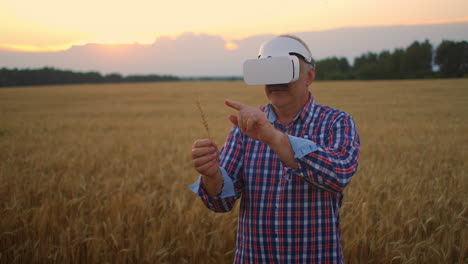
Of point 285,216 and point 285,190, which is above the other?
point 285,190

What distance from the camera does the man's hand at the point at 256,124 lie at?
999 mm

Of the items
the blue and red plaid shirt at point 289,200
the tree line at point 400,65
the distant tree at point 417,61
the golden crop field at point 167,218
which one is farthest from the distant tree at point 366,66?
the blue and red plaid shirt at point 289,200

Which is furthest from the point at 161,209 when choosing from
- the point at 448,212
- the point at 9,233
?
the point at 448,212

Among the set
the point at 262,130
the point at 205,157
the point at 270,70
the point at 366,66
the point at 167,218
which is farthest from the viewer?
the point at 366,66

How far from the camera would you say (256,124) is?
40.5 inches

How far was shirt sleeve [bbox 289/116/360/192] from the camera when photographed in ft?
3.53

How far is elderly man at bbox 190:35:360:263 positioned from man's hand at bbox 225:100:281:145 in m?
0.05

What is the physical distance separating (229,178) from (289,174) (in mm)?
268

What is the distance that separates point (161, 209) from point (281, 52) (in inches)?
103

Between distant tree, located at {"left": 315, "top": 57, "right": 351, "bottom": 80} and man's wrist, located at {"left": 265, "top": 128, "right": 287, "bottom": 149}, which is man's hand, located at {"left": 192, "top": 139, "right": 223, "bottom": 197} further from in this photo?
distant tree, located at {"left": 315, "top": 57, "right": 351, "bottom": 80}

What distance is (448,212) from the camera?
306 cm

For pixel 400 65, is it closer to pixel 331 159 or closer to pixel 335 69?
pixel 335 69

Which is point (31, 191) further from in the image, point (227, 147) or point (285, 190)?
point (285, 190)

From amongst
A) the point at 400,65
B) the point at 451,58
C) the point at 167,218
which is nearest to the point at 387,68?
the point at 400,65
